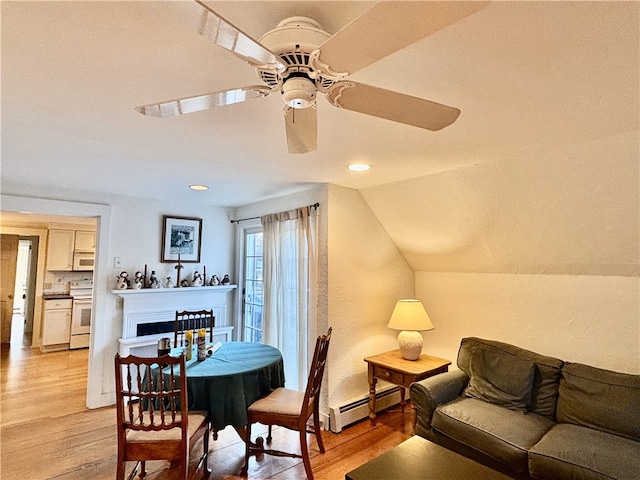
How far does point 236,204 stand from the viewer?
456 centimetres

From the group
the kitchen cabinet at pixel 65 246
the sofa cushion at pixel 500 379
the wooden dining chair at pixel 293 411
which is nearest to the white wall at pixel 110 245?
the wooden dining chair at pixel 293 411

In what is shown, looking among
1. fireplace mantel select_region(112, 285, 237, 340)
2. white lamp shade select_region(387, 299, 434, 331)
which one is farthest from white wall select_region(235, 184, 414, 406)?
fireplace mantel select_region(112, 285, 237, 340)

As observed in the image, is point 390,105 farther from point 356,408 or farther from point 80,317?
point 80,317

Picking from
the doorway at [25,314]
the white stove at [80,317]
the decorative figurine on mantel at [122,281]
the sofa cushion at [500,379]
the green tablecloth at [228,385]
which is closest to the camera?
the green tablecloth at [228,385]

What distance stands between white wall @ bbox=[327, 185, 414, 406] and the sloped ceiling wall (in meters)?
0.24

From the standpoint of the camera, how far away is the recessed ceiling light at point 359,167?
102 inches

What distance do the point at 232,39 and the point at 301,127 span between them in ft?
1.82

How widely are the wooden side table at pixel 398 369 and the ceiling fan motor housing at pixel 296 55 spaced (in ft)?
8.78

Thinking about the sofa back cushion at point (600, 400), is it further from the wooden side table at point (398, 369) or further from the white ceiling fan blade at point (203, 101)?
the white ceiling fan blade at point (203, 101)

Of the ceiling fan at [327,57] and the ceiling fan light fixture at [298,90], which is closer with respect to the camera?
the ceiling fan at [327,57]

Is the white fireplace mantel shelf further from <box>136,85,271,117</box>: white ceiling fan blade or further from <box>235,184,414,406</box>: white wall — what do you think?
<box>136,85,271,117</box>: white ceiling fan blade

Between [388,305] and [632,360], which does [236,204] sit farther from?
[632,360]

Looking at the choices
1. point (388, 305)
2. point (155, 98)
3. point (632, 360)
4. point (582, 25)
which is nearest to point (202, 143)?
point (155, 98)

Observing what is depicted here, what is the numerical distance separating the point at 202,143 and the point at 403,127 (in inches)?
49.3
